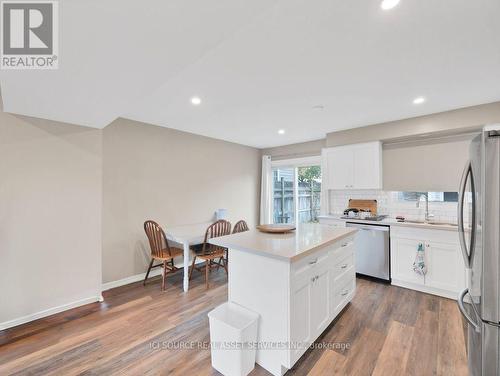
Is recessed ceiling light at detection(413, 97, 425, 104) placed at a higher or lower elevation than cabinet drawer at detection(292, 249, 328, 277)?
higher

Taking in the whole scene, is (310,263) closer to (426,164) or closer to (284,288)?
(284,288)

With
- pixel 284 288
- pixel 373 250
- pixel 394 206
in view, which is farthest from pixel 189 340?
pixel 394 206

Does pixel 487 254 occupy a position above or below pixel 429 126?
below

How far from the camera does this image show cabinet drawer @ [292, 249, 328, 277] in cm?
171

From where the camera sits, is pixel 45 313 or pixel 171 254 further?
pixel 171 254

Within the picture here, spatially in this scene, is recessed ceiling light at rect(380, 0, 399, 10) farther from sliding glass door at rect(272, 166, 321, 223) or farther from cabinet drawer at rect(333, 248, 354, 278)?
sliding glass door at rect(272, 166, 321, 223)

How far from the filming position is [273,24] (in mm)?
1499

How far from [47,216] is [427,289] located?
470 cm

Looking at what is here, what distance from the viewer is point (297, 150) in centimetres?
520

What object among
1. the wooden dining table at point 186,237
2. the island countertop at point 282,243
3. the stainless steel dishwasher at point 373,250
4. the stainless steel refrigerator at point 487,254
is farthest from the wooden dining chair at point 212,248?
the stainless steel refrigerator at point 487,254

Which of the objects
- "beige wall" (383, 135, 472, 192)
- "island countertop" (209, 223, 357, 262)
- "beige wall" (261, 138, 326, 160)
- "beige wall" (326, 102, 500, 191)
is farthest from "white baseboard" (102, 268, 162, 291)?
"beige wall" (383, 135, 472, 192)

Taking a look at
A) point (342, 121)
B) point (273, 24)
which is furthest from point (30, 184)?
point (342, 121)

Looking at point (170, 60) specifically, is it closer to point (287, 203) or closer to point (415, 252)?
point (415, 252)

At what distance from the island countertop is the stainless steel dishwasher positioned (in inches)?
45.3
